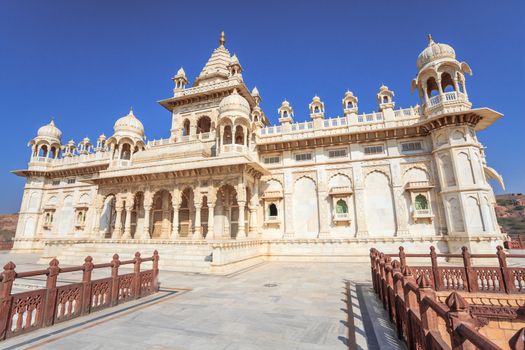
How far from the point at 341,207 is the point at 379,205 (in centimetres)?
232

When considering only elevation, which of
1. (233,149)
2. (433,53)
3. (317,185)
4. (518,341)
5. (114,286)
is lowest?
(114,286)

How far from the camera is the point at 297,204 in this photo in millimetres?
18719

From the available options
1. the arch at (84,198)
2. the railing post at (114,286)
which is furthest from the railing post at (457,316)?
the arch at (84,198)

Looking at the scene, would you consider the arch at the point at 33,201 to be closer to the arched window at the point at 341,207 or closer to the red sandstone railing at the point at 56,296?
the red sandstone railing at the point at 56,296

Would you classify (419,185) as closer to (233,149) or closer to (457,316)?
(233,149)

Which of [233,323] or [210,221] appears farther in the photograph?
[210,221]

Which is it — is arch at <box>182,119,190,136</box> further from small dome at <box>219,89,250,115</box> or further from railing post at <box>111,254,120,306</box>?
railing post at <box>111,254,120,306</box>

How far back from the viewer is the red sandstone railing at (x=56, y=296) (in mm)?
4641

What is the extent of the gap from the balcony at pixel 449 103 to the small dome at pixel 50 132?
34.5 meters

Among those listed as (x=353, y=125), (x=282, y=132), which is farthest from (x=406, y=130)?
Answer: (x=282, y=132)

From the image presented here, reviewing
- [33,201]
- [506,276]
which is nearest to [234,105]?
[506,276]

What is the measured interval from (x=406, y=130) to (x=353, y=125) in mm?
3256

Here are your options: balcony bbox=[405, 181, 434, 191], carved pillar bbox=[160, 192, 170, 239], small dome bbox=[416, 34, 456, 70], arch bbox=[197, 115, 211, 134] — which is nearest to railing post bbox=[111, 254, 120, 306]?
carved pillar bbox=[160, 192, 170, 239]

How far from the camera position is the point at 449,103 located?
15844 millimetres
